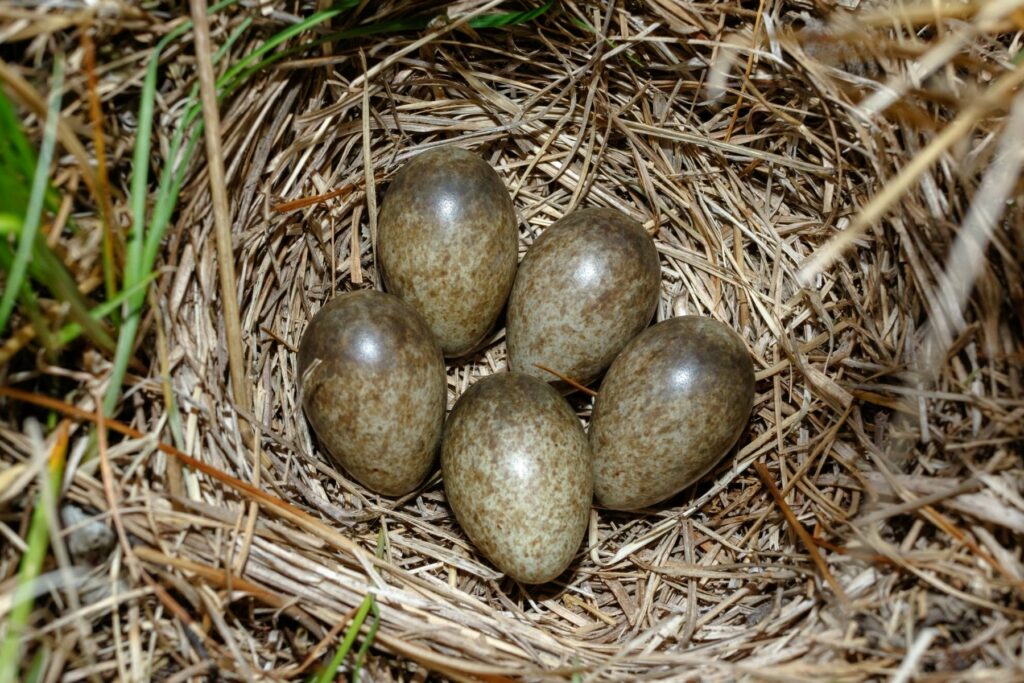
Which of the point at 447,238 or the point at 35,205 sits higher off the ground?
the point at 35,205

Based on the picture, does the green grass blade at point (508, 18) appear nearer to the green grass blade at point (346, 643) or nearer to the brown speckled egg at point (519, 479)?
the brown speckled egg at point (519, 479)

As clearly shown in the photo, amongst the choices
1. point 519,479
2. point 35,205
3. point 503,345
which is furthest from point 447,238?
point 35,205

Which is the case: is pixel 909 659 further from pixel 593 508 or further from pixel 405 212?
pixel 405 212

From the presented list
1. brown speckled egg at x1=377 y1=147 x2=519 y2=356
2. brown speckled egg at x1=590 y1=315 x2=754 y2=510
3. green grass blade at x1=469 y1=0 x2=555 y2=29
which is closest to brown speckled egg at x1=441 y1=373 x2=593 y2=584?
brown speckled egg at x1=590 y1=315 x2=754 y2=510

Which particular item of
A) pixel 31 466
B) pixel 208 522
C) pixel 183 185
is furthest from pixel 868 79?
pixel 31 466

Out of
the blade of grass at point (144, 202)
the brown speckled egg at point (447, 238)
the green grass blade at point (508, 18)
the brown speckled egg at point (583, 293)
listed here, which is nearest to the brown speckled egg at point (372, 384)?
the brown speckled egg at point (447, 238)

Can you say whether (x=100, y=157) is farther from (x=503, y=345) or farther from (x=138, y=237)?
(x=503, y=345)

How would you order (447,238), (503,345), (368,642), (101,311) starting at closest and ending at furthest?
(101,311), (368,642), (447,238), (503,345)
